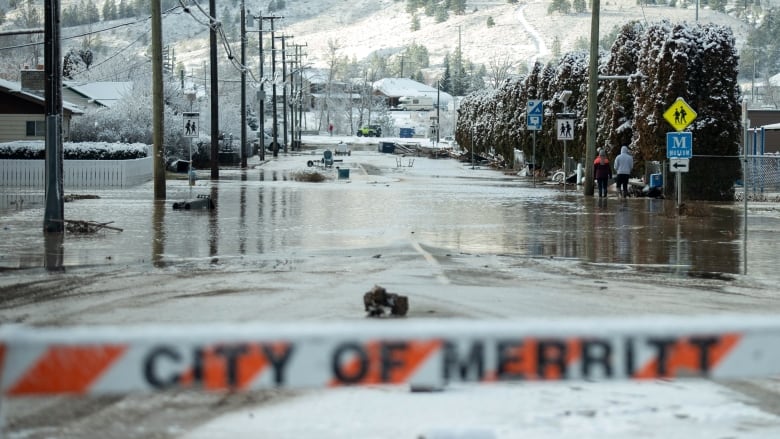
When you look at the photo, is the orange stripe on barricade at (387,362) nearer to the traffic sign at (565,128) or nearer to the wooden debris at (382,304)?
the wooden debris at (382,304)

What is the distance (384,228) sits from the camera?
2386 cm

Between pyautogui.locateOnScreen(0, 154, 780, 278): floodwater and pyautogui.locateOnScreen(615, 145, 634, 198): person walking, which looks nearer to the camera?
pyautogui.locateOnScreen(0, 154, 780, 278): floodwater

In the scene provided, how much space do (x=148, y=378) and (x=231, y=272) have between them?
12.3 meters

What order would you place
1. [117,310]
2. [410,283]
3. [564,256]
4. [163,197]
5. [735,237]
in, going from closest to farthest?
1. [117,310]
2. [410,283]
3. [564,256]
4. [735,237]
5. [163,197]

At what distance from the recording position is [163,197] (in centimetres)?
3331

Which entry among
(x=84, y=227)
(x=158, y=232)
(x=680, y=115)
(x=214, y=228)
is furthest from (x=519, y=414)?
(x=680, y=115)

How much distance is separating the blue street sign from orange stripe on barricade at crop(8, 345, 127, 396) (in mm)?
22114

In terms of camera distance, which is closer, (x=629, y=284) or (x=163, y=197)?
(x=629, y=284)

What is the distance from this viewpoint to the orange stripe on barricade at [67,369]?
3947 mm

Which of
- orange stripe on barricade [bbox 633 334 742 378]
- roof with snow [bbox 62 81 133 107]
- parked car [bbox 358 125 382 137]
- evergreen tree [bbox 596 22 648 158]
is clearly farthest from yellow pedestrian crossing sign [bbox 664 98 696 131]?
parked car [bbox 358 125 382 137]

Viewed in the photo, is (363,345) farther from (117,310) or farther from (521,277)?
(521,277)

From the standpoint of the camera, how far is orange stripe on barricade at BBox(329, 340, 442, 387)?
160 inches

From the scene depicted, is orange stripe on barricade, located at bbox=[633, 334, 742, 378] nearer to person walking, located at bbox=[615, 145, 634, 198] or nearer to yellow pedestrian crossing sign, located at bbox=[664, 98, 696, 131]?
yellow pedestrian crossing sign, located at bbox=[664, 98, 696, 131]

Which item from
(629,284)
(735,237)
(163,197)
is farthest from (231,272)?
(163,197)
